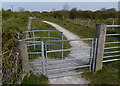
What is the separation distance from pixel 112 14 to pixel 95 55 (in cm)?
2622

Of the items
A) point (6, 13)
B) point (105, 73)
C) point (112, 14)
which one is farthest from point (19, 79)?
point (112, 14)

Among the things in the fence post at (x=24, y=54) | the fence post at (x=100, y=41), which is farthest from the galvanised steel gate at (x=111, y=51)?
the fence post at (x=24, y=54)

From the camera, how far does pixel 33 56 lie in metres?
4.80

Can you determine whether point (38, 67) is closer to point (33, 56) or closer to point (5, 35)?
point (33, 56)

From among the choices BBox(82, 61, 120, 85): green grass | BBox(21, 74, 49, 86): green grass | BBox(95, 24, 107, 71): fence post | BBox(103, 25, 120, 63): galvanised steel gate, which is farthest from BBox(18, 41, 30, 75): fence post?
BBox(103, 25, 120, 63): galvanised steel gate

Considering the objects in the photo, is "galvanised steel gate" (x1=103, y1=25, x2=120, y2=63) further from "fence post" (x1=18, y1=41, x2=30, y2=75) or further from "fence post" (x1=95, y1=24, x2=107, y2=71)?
"fence post" (x1=18, y1=41, x2=30, y2=75)

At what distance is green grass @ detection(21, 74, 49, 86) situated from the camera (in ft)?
10.1

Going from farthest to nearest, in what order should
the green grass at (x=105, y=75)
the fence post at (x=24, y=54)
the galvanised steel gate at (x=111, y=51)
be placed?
the galvanised steel gate at (x=111, y=51) → the green grass at (x=105, y=75) → the fence post at (x=24, y=54)

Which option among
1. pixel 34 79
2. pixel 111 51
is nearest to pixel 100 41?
pixel 34 79

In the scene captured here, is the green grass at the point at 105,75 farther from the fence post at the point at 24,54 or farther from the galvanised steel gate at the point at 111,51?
the fence post at the point at 24,54

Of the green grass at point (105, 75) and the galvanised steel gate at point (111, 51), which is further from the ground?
the galvanised steel gate at point (111, 51)

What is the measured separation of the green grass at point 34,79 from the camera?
3067 mm

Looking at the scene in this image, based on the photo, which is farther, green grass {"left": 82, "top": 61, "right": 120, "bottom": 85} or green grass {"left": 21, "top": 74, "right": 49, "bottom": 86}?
green grass {"left": 82, "top": 61, "right": 120, "bottom": 85}

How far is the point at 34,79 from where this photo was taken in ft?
10.4
